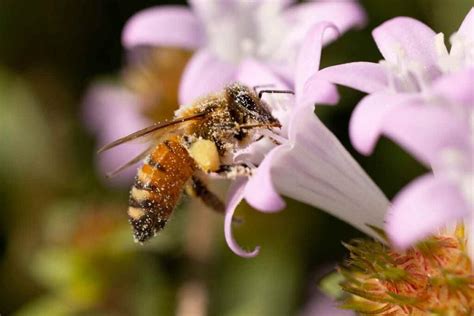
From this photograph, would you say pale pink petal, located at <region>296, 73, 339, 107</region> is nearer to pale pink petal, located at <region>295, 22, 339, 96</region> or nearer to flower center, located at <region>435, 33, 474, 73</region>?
pale pink petal, located at <region>295, 22, 339, 96</region>

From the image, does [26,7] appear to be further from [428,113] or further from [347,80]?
[428,113]

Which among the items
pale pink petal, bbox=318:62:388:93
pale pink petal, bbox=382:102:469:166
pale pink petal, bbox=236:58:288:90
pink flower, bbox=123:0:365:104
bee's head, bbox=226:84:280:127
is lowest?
pink flower, bbox=123:0:365:104

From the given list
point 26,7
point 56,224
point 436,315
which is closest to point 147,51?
point 26,7

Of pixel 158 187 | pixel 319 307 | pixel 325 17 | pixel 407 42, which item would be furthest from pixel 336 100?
pixel 319 307

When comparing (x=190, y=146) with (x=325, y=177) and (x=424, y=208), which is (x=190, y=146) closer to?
(x=325, y=177)

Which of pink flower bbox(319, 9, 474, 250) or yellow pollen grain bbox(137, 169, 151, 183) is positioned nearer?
pink flower bbox(319, 9, 474, 250)

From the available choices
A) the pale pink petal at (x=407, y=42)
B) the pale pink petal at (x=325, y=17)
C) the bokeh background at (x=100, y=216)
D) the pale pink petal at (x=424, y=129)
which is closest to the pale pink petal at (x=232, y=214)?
the pale pink petal at (x=407, y=42)

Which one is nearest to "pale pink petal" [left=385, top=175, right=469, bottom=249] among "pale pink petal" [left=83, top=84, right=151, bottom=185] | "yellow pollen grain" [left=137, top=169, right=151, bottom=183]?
"yellow pollen grain" [left=137, top=169, right=151, bottom=183]

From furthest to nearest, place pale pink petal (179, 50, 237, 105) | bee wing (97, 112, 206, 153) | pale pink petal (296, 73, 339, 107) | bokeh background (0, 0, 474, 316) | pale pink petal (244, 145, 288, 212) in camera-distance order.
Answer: bokeh background (0, 0, 474, 316), pale pink petal (179, 50, 237, 105), bee wing (97, 112, 206, 153), pale pink petal (296, 73, 339, 107), pale pink petal (244, 145, 288, 212)
